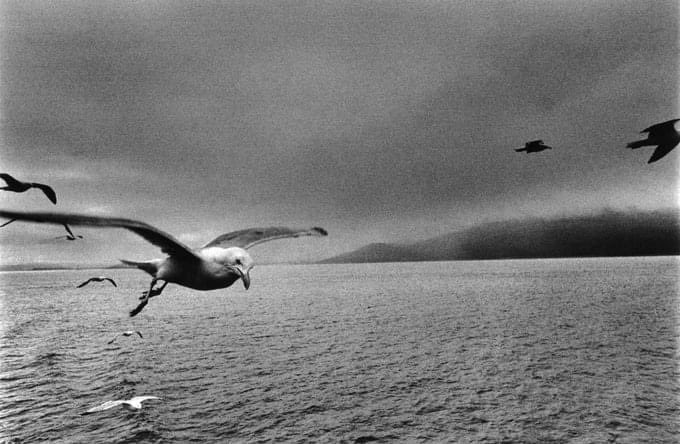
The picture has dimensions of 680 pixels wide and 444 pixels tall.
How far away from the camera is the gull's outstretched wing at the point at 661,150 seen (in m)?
13.3

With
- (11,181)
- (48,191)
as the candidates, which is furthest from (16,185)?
(48,191)

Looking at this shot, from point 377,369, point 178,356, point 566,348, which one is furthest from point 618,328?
point 178,356

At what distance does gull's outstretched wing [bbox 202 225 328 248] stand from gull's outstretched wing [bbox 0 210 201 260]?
2120mm

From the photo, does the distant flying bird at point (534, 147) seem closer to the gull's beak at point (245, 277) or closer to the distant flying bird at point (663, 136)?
the distant flying bird at point (663, 136)

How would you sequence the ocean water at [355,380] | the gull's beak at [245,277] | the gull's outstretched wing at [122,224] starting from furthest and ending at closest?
1. the ocean water at [355,380]
2. the gull's beak at [245,277]
3. the gull's outstretched wing at [122,224]

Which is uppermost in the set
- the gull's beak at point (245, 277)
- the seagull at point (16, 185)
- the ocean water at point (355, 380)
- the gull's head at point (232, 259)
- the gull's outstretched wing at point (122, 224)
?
the seagull at point (16, 185)

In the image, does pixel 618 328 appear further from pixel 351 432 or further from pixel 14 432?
pixel 14 432

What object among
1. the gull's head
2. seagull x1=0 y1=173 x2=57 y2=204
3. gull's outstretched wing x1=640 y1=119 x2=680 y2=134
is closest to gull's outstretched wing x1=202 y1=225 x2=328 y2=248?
the gull's head

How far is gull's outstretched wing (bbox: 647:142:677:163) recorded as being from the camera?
1329 cm

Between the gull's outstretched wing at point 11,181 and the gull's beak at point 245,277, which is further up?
the gull's outstretched wing at point 11,181

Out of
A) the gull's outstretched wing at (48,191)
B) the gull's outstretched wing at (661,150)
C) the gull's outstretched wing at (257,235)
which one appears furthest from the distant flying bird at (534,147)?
the gull's outstretched wing at (48,191)

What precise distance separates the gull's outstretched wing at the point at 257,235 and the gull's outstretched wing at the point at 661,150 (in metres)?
10.9

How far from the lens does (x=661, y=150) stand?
13695 mm

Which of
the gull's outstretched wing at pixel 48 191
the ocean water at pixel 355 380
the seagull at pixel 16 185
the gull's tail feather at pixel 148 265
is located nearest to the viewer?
the gull's tail feather at pixel 148 265
